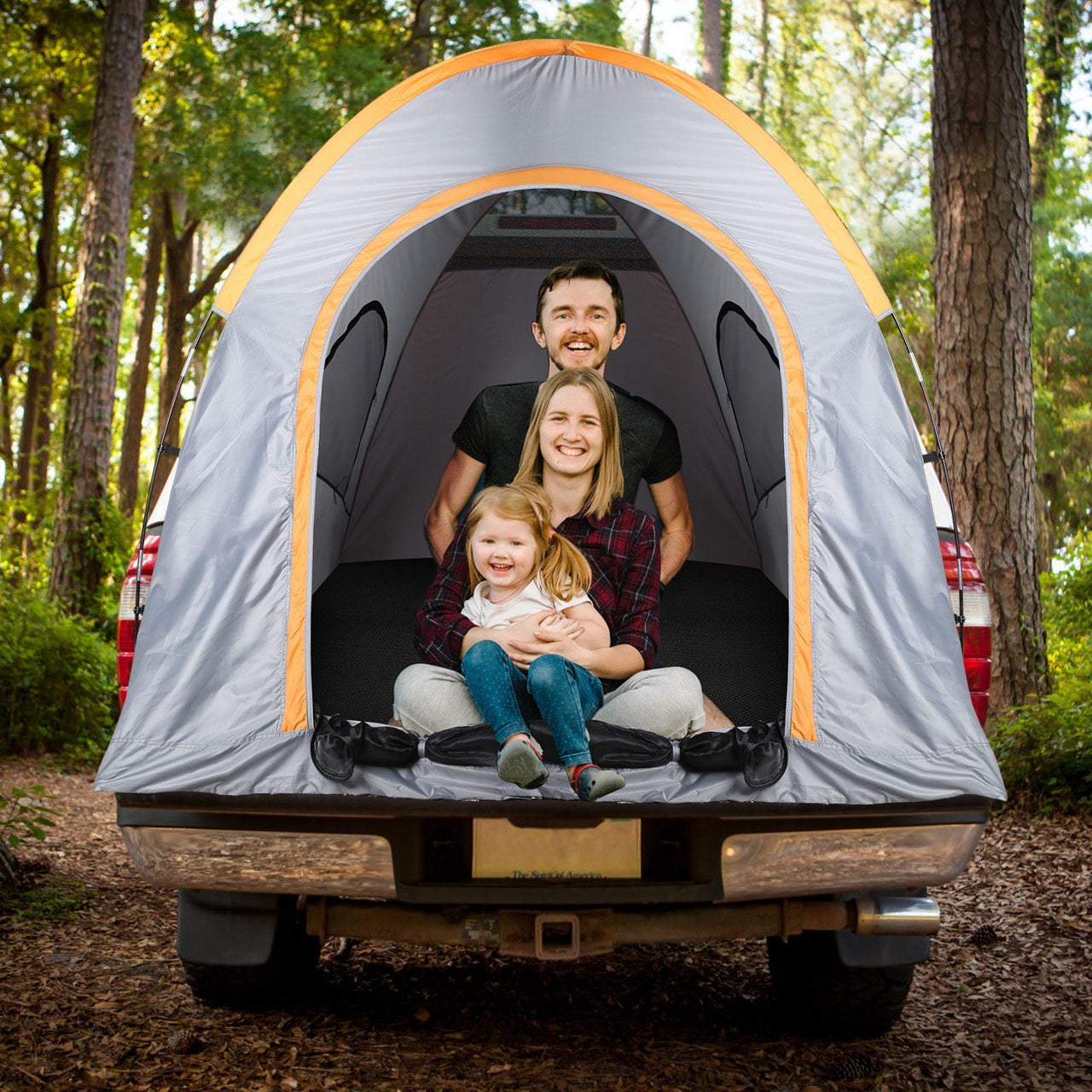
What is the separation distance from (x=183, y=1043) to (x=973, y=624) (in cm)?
220

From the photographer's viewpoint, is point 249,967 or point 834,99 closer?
point 249,967

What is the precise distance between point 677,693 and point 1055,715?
12.2ft

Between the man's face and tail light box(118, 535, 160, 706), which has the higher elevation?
the man's face

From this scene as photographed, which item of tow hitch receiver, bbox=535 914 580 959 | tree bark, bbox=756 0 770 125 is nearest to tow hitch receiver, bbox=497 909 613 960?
tow hitch receiver, bbox=535 914 580 959

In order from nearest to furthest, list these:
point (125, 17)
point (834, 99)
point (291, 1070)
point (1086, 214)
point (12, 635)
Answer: point (291, 1070), point (12, 635), point (125, 17), point (1086, 214), point (834, 99)

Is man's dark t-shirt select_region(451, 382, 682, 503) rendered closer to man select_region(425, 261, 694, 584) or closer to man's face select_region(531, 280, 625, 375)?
man select_region(425, 261, 694, 584)

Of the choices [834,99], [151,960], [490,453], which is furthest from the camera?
[834,99]

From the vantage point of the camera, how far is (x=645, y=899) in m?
2.73

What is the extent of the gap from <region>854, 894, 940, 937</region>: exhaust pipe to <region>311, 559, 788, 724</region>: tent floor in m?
0.81

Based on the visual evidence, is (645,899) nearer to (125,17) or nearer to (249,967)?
(249,967)

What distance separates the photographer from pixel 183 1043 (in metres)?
3.04

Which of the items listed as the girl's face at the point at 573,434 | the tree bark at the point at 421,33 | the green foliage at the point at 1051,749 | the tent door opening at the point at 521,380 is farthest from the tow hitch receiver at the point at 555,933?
the tree bark at the point at 421,33

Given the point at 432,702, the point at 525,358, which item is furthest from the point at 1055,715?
the point at 432,702

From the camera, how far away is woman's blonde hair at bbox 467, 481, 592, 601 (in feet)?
11.3
